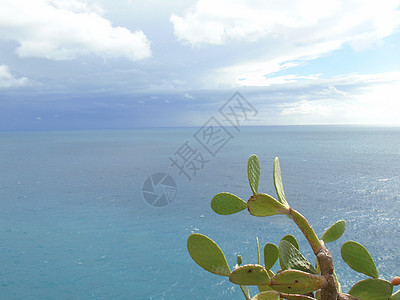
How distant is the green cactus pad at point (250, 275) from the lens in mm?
1133

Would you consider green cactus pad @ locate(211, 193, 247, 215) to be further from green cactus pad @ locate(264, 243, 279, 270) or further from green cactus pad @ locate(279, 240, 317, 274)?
green cactus pad @ locate(264, 243, 279, 270)

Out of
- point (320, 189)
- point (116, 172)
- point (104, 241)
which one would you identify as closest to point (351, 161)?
point (320, 189)

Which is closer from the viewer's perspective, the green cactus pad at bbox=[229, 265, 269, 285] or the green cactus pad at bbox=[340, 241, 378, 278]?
the green cactus pad at bbox=[229, 265, 269, 285]

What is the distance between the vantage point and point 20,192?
4634 cm

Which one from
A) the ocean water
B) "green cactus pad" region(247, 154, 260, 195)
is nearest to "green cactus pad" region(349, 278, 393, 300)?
"green cactus pad" region(247, 154, 260, 195)

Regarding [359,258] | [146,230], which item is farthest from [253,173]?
[146,230]

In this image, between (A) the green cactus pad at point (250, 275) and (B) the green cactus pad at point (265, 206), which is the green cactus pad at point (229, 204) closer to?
(B) the green cactus pad at point (265, 206)

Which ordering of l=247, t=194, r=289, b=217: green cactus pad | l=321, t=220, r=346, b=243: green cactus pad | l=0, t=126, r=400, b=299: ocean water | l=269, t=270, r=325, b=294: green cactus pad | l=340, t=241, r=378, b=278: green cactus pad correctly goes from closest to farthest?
l=269, t=270, r=325, b=294: green cactus pad, l=247, t=194, r=289, b=217: green cactus pad, l=340, t=241, r=378, b=278: green cactus pad, l=321, t=220, r=346, b=243: green cactus pad, l=0, t=126, r=400, b=299: ocean water

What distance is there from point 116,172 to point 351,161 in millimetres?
58223

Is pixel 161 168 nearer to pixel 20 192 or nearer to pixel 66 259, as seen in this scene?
pixel 20 192

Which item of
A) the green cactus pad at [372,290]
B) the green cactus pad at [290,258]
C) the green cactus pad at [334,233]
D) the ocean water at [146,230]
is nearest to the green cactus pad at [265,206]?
the green cactus pad at [290,258]

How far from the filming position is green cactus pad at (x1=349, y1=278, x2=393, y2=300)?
1.21 metres

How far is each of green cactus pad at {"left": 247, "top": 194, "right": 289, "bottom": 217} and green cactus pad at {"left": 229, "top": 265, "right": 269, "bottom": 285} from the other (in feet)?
0.67

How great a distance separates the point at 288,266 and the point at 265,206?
10.0 inches
